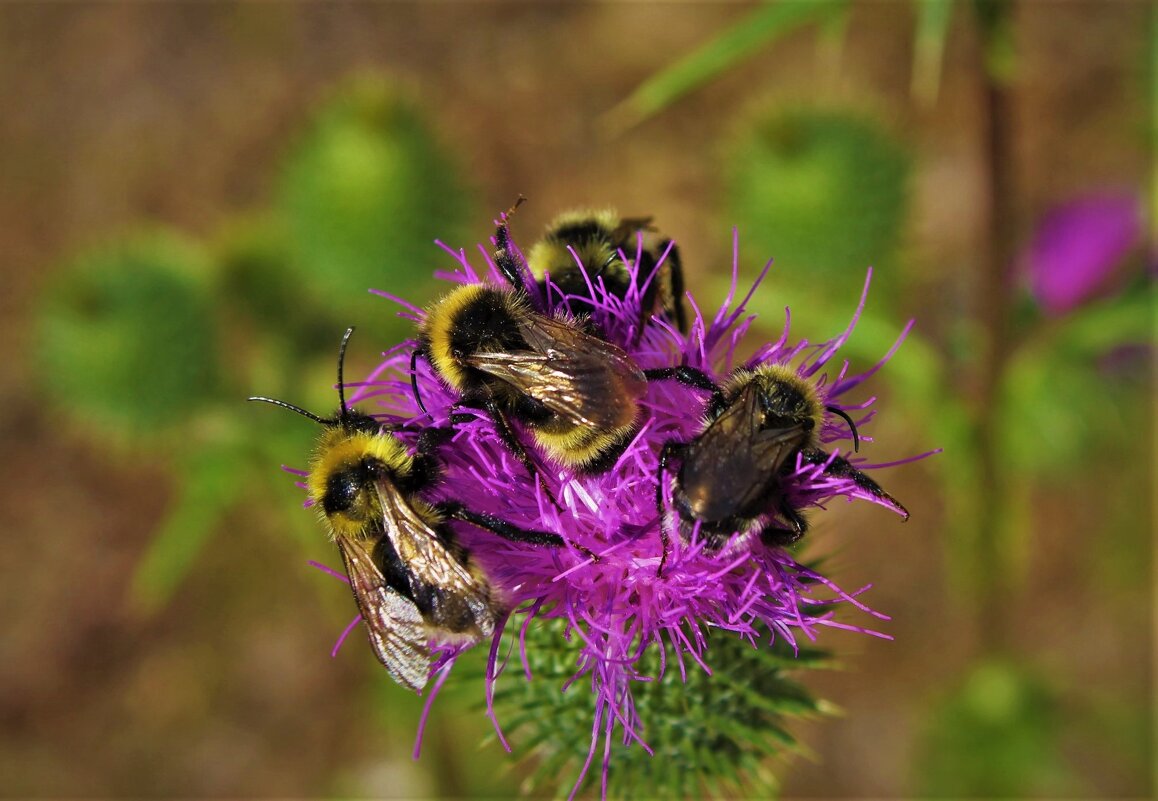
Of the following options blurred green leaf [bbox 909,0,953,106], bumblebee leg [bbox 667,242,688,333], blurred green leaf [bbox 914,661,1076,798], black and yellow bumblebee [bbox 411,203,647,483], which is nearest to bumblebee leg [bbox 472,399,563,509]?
black and yellow bumblebee [bbox 411,203,647,483]

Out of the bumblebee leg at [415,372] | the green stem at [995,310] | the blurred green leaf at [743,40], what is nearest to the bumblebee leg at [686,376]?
the bumblebee leg at [415,372]

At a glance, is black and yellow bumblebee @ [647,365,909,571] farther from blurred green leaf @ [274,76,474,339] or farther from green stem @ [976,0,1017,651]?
blurred green leaf @ [274,76,474,339]

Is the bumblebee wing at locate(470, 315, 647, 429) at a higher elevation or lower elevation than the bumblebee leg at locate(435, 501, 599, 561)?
higher

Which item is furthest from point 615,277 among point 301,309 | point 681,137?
point 681,137

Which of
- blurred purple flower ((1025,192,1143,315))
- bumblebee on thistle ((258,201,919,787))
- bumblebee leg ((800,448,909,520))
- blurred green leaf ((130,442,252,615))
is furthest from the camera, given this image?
blurred purple flower ((1025,192,1143,315))

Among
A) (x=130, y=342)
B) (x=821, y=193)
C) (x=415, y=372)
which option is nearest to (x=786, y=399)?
(x=415, y=372)
